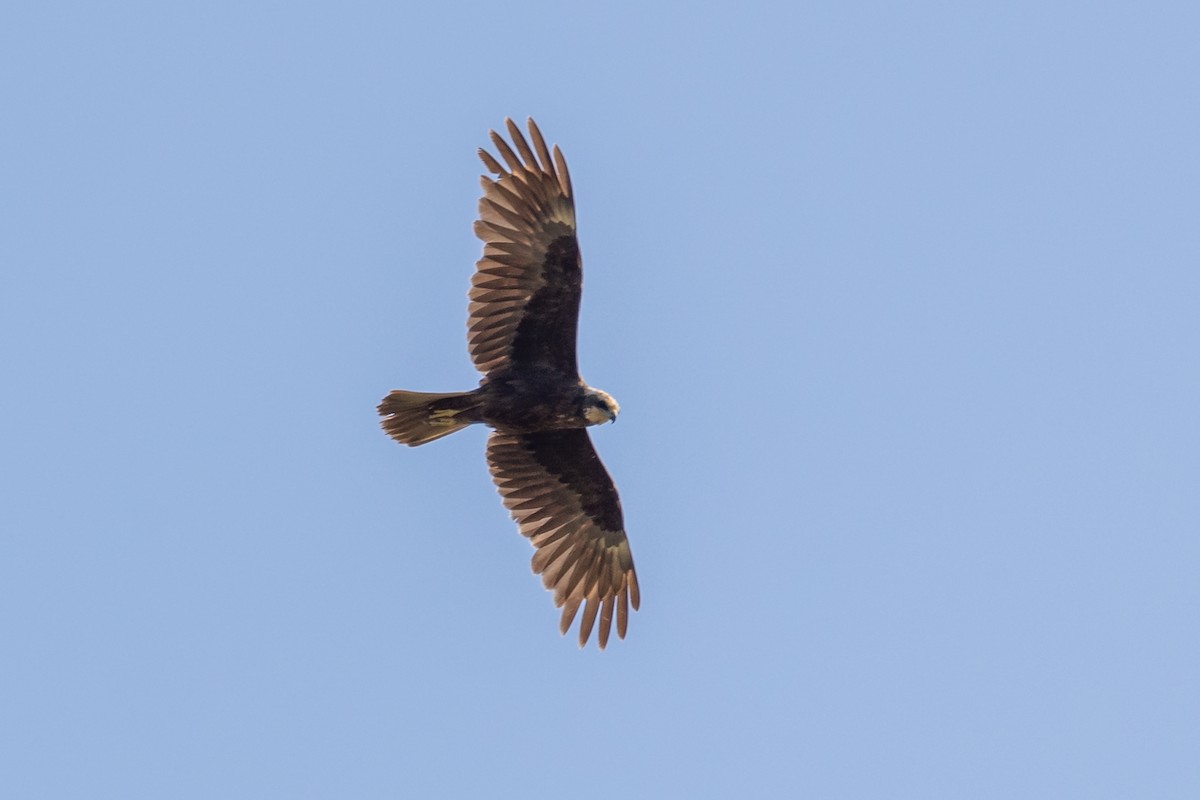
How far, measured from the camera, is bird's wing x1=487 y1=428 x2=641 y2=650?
18281 mm

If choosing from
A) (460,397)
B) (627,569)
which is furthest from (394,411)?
(627,569)

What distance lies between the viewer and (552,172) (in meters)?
17.3

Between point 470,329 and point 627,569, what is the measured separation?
2.77 meters

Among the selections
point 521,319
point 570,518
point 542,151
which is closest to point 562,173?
point 542,151

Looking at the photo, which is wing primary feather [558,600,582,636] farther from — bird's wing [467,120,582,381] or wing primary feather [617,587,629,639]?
bird's wing [467,120,582,381]

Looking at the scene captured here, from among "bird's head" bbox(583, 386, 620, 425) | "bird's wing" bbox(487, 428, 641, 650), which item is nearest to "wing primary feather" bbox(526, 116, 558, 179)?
"bird's head" bbox(583, 386, 620, 425)

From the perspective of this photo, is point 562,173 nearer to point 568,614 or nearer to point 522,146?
point 522,146

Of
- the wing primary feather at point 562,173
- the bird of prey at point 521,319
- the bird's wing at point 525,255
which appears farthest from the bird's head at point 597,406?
the wing primary feather at point 562,173

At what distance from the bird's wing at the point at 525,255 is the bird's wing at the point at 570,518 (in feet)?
3.71

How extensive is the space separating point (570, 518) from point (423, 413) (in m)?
2.11

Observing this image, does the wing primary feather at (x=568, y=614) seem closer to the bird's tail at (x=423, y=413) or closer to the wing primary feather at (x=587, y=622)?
the wing primary feather at (x=587, y=622)

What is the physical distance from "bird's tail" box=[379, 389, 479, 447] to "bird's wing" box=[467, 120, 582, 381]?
1.76 ft

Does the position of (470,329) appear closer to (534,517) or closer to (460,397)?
(460,397)

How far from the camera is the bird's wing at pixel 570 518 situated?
720 inches
